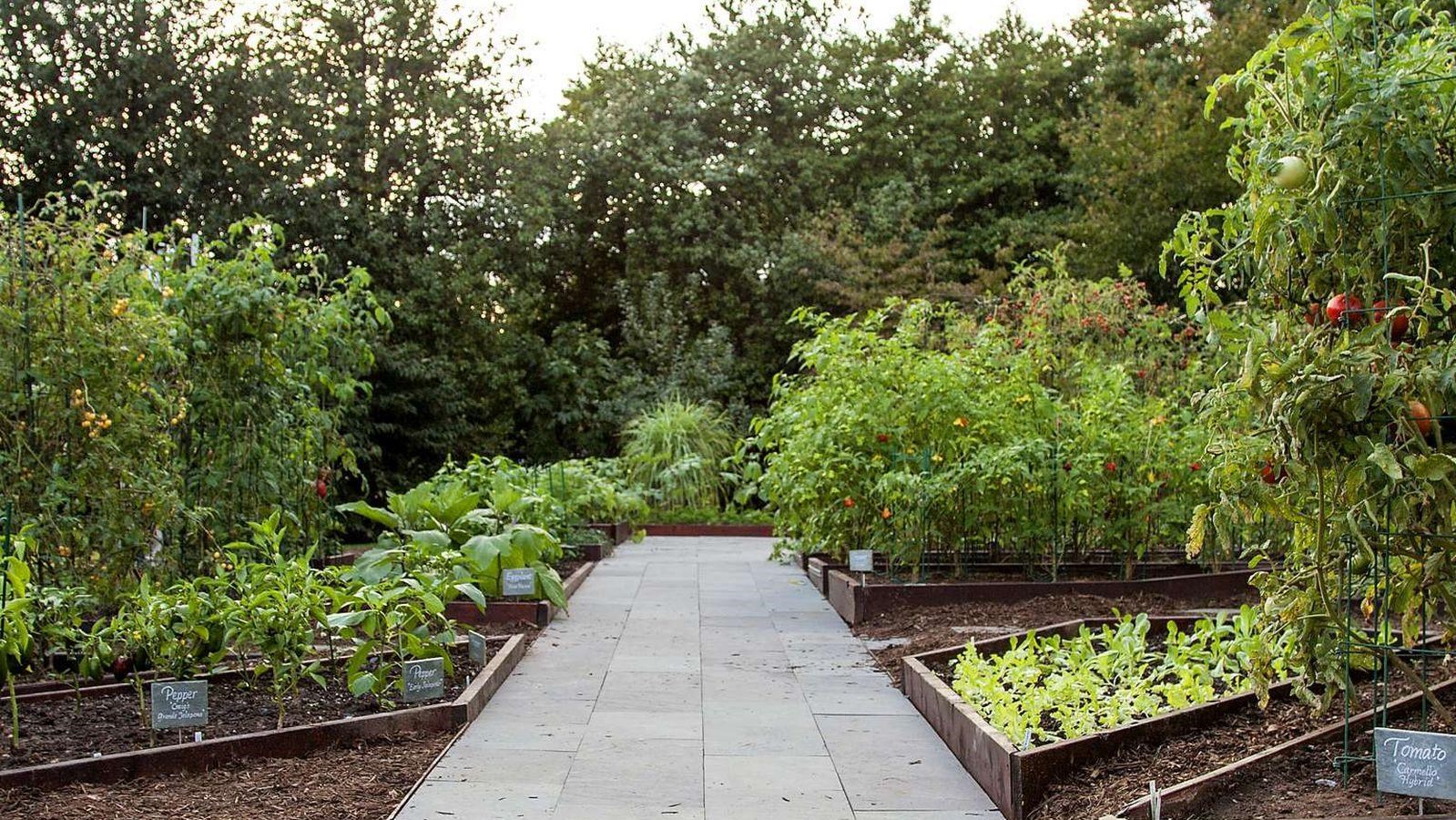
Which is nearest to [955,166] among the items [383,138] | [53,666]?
[383,138]

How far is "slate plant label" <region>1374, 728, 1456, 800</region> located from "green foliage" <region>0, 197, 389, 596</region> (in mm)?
4658

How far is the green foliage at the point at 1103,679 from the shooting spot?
3939 mm

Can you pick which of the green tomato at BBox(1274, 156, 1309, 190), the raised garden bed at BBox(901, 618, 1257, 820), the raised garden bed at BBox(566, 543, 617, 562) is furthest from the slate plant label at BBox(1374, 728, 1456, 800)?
the raised garden bed at BBox(566, 543, 617, 562)

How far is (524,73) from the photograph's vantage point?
18484 millimetres

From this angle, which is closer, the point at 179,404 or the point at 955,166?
the point at 179,404

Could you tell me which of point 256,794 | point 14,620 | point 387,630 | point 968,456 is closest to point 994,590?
point 968,456

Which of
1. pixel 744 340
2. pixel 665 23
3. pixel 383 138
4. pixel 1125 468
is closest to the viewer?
pixel 1125 468

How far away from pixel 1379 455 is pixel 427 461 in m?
15.2

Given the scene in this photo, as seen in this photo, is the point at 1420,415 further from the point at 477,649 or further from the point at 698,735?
the point at 477,649

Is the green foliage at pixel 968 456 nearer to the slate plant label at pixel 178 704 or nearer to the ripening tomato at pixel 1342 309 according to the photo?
the ripening tomato at pixel 1342 309

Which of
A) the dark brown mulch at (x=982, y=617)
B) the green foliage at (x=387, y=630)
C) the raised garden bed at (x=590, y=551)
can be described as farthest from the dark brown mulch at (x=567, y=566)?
the green foliage at (x=387, y=630)

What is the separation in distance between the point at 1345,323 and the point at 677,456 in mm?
14142

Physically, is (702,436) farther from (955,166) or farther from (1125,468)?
(1125,468)

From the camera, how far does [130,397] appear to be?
5.52 m
